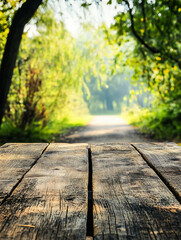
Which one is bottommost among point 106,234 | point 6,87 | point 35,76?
point 106,234

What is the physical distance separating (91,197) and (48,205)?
1.09 ft

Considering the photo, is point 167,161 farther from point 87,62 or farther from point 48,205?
point 87,62

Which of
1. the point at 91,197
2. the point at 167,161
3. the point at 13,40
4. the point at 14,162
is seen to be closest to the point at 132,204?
the point at 91,197

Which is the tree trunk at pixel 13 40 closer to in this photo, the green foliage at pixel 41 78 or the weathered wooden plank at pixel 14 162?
the green foliage at pixel 41 78

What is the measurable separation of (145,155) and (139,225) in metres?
0.93

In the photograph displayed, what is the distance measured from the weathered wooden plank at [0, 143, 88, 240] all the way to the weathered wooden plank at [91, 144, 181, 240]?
0.07 m

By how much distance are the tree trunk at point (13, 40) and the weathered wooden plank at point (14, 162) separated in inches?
91.9

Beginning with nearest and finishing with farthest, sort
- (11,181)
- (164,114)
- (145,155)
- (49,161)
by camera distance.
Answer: (11,181)
(49,161)
(145,155)
(164,114)

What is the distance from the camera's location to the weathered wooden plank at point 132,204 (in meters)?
0.84

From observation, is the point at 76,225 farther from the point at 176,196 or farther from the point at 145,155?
the point at 145,155

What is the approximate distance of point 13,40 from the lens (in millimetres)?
4035

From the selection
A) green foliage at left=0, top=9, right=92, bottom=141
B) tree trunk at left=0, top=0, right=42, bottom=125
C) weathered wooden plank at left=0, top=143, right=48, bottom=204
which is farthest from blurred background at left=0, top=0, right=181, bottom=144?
weathered wooden plank at left=0, top=143, right=48, bottom=204

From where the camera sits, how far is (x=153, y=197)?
3.57ft

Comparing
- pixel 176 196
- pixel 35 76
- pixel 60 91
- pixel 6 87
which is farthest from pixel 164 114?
pixel 176 196
